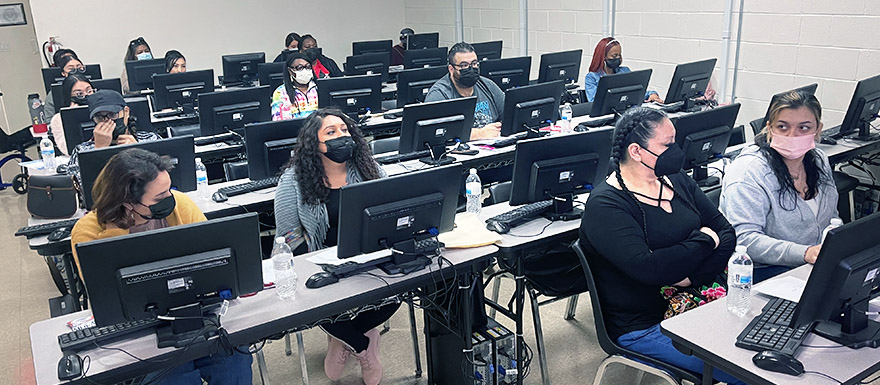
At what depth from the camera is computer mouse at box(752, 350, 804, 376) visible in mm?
1686

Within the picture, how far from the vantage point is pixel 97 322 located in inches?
73.8

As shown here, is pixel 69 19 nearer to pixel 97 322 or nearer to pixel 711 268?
pixel 97 322

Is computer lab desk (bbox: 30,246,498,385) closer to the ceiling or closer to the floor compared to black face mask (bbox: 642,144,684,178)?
closer to the floor

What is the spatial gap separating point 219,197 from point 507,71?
309cm

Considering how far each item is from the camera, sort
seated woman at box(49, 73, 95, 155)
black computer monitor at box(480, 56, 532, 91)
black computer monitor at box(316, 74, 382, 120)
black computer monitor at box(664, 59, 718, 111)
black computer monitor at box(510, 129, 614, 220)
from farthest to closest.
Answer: black computer monitor at box(480, 56, 532, 91) → black computer monitor at box(664, 59, 718, 111) → seated woman at box(49, 73, 95, 155) → black computer monitor at box(316, 74, 382, 120) → black computer monitor at box(510, 129, 614, 220)

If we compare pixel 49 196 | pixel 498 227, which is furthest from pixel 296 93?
pixel 498 227

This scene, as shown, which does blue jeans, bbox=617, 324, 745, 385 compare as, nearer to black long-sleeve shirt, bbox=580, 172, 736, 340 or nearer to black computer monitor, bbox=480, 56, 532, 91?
black long-sleeve shirt, bbox=580, 172, 736, 340

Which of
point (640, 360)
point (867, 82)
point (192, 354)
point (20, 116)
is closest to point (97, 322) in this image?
point (192, 354)

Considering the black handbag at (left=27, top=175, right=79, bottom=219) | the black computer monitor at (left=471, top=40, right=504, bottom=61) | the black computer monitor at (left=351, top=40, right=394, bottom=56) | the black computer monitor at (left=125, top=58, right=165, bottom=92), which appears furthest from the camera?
the black computer monitor at (left=351, top=40, right=394, bottom=56)

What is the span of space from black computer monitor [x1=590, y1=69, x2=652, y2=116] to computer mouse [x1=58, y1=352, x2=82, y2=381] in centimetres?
343

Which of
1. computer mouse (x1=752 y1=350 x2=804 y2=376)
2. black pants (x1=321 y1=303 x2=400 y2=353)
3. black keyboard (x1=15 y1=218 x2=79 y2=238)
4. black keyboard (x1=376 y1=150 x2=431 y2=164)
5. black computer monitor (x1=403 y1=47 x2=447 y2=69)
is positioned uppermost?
black computer monitor (x1=403 y1=47 x2=447 y2=69)

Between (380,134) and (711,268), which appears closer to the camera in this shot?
(711,268)

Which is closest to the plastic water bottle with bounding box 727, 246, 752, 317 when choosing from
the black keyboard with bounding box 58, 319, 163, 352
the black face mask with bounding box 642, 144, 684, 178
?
the black face mask with bounding box 642, 144, 684, 178

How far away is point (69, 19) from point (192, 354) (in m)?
7.92
